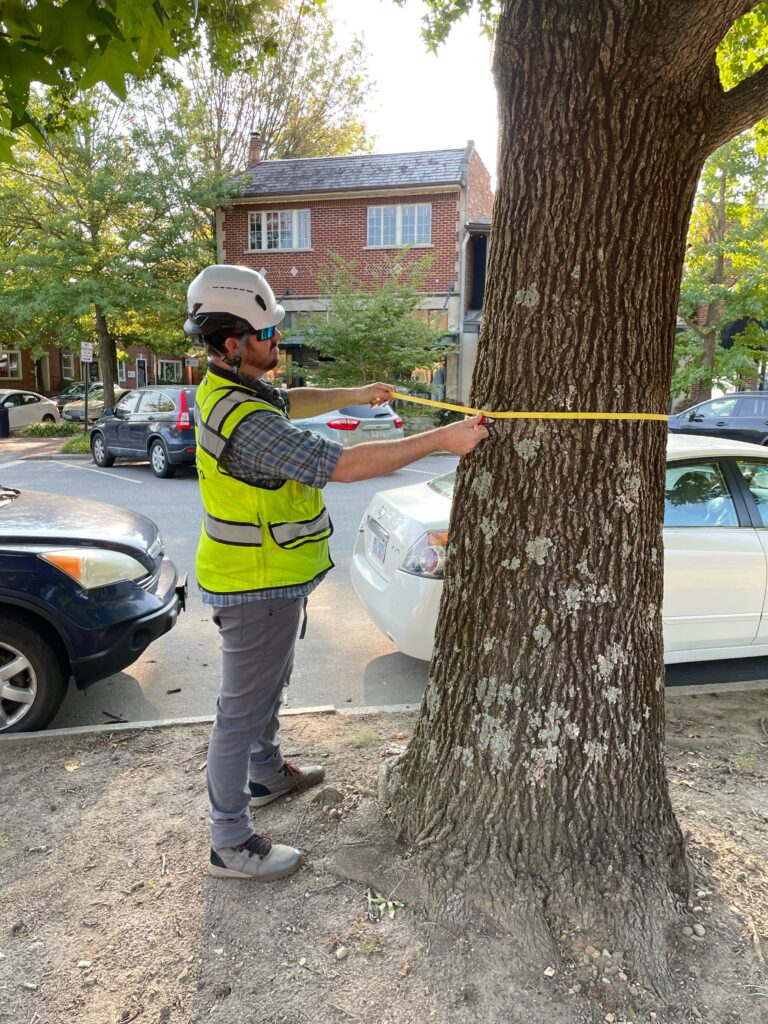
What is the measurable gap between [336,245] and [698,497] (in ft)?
67.0

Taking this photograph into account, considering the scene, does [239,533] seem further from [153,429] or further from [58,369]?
[58,369]

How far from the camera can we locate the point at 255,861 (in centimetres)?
254

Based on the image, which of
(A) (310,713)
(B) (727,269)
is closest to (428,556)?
(A) (310,713)

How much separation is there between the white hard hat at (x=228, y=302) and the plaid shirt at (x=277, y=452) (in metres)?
0.33

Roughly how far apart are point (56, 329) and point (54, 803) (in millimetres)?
21332

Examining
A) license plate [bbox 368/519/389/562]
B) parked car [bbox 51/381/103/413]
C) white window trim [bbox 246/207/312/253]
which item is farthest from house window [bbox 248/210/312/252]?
license plate [bbox 368/519/389/562]

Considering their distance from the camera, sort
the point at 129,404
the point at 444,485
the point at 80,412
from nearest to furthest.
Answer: the point at 444,485 → the point at 129,404 → the point at 80,412

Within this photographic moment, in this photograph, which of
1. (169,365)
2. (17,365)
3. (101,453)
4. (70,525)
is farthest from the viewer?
(17,365)

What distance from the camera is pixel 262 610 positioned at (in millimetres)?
2490

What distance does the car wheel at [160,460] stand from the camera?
1382 cm

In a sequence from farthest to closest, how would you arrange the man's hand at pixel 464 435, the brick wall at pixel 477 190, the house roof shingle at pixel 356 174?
the brick wall at pixel 477 190
the house roof shingle at pixel 356 174
the man's hand at pixel 464 435

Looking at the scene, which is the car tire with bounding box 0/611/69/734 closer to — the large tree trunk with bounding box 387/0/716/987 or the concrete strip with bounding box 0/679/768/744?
the concrete strip with bounding box 0/679/768/744

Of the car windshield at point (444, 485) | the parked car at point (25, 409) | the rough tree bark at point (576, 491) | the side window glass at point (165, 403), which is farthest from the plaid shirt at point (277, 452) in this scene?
the parked car at point (25, 409)

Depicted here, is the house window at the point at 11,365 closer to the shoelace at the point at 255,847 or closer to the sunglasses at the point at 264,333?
the sunglasses at the point at 264,333
